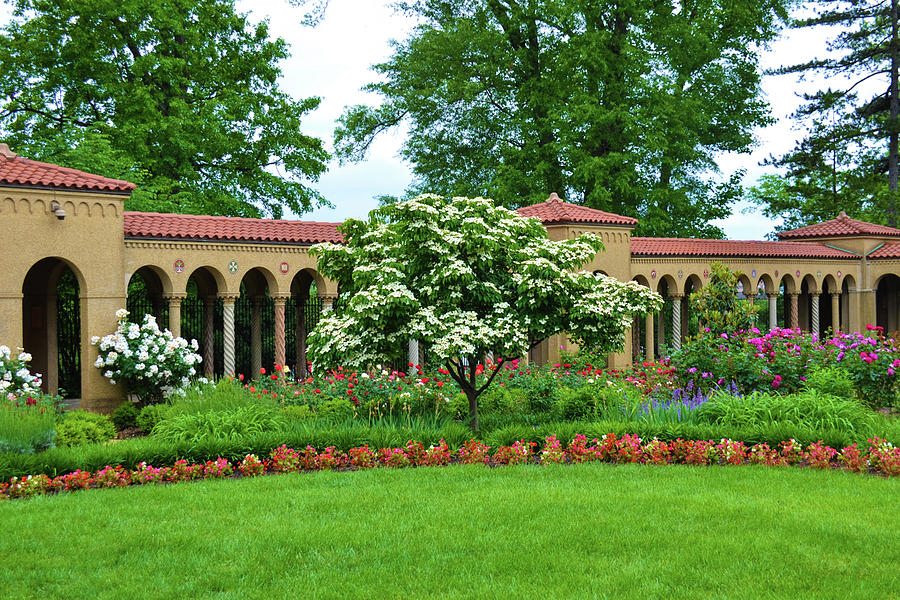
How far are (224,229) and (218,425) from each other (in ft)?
22.1

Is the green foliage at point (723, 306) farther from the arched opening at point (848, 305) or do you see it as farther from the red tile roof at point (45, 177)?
the arched opening at point (848, 305)

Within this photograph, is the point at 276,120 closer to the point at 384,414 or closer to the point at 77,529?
the point at 384,414

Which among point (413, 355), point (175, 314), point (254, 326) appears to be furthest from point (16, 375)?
point (413, 355)

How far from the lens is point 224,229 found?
1723 cm

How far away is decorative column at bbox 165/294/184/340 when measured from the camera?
16469mm

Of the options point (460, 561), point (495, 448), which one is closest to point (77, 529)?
point (460, 561)

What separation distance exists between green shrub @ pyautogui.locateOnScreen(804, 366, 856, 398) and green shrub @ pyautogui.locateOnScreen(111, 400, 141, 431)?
38.3 feet

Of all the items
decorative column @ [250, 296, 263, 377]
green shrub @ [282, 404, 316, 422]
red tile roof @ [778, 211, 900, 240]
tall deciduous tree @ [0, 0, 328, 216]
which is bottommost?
green shrub @ [282, 404, 316, 422]

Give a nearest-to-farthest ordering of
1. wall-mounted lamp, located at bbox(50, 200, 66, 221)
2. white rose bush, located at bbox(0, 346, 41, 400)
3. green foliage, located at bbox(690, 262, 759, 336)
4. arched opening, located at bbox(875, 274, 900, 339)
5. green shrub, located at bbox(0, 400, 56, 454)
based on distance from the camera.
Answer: green shrub, located at bbox(0, 400, 56, 454) → white rose bush, located at bbox(0, 346, 41, 400) → wall-mounted lamp, located at bbox(50, 200, 66, 221) → green foliage, located at bbox(690, 262, 759, 336) → arched opening, located at bbox(875, 274, 900, 339)

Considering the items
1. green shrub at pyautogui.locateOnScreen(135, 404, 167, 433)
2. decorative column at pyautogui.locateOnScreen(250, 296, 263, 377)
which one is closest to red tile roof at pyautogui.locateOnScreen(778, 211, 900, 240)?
decorative column at pyautogui.locateOnScreen(250, 296, 263, 377)

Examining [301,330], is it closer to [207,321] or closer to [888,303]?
[207,321]

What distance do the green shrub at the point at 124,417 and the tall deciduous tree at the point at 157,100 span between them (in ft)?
35.4

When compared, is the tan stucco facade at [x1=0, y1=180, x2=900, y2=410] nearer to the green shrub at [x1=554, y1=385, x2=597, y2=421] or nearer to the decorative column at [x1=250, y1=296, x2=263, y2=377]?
the decorative column at [x1=250, y1=296, x2=263, y2=377]

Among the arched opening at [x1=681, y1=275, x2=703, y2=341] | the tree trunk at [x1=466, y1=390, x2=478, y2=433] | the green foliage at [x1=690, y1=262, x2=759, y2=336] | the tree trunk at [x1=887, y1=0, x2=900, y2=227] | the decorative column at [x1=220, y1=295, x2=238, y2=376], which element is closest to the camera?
the tree trunk at [x1=466, y1=390, x2=478, y2=433]
